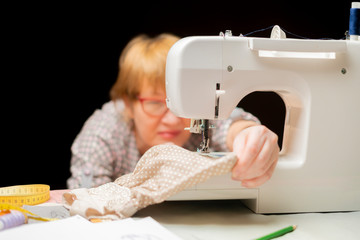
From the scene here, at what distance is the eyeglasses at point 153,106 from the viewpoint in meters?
2.16

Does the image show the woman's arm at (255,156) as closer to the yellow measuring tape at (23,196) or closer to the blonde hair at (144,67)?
the yellow measuring tape at (23,196)

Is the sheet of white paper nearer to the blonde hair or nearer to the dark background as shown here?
the blonde hair

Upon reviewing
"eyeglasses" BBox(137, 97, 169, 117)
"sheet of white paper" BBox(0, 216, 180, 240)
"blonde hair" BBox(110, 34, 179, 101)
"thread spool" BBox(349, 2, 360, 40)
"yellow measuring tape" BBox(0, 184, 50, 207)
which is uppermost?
"thread spool" BBox(349, 2, 360, 40)

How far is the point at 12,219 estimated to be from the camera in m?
0.79

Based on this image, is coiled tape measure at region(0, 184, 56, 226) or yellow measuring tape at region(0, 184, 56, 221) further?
yellow measuring tape at region(0, 184, 56, 221)

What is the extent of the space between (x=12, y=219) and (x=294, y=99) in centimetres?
75

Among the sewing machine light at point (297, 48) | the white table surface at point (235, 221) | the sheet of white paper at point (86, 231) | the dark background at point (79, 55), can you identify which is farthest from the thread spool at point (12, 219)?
the dark background at point (79, 55)

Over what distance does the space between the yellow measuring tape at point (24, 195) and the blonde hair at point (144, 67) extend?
1.12 meters

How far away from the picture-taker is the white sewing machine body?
39.1 inches

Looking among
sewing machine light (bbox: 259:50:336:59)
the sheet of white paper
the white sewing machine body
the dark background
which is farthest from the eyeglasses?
the sheet of white paper

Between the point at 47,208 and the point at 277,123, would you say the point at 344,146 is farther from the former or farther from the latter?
the point at 277,123

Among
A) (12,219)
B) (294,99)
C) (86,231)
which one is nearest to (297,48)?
(294,99)

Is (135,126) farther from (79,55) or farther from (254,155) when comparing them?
(254,155)

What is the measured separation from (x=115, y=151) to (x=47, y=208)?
1336 millimetres
